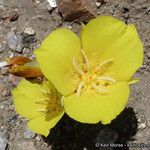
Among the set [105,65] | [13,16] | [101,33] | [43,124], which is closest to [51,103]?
[43,124]

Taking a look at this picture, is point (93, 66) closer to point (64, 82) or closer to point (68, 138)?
point (64, 82)

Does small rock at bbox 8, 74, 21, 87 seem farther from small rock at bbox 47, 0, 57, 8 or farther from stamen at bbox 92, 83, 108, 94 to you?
stamen at bbox 92, 83, 108, 94

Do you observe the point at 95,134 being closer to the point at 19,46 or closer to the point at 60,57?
the point at 60,57

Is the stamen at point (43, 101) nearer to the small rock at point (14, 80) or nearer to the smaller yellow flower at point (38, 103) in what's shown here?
the smaller yellow flower at point (38, 103)

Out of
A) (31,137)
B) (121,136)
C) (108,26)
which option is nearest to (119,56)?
(108,26)

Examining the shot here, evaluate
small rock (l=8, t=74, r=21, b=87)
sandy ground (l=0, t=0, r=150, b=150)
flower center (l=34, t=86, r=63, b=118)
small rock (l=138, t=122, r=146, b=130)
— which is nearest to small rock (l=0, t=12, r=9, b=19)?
sandy ground (l=0, t=0, r=150, b=150)

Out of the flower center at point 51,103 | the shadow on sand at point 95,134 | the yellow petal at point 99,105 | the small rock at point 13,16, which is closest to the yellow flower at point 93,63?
the yellow petal at point 99,105

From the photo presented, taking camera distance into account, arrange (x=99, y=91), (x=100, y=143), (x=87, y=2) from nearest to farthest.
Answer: (x=99, y=91), (x=100, y=143), (x=87, y=2)
